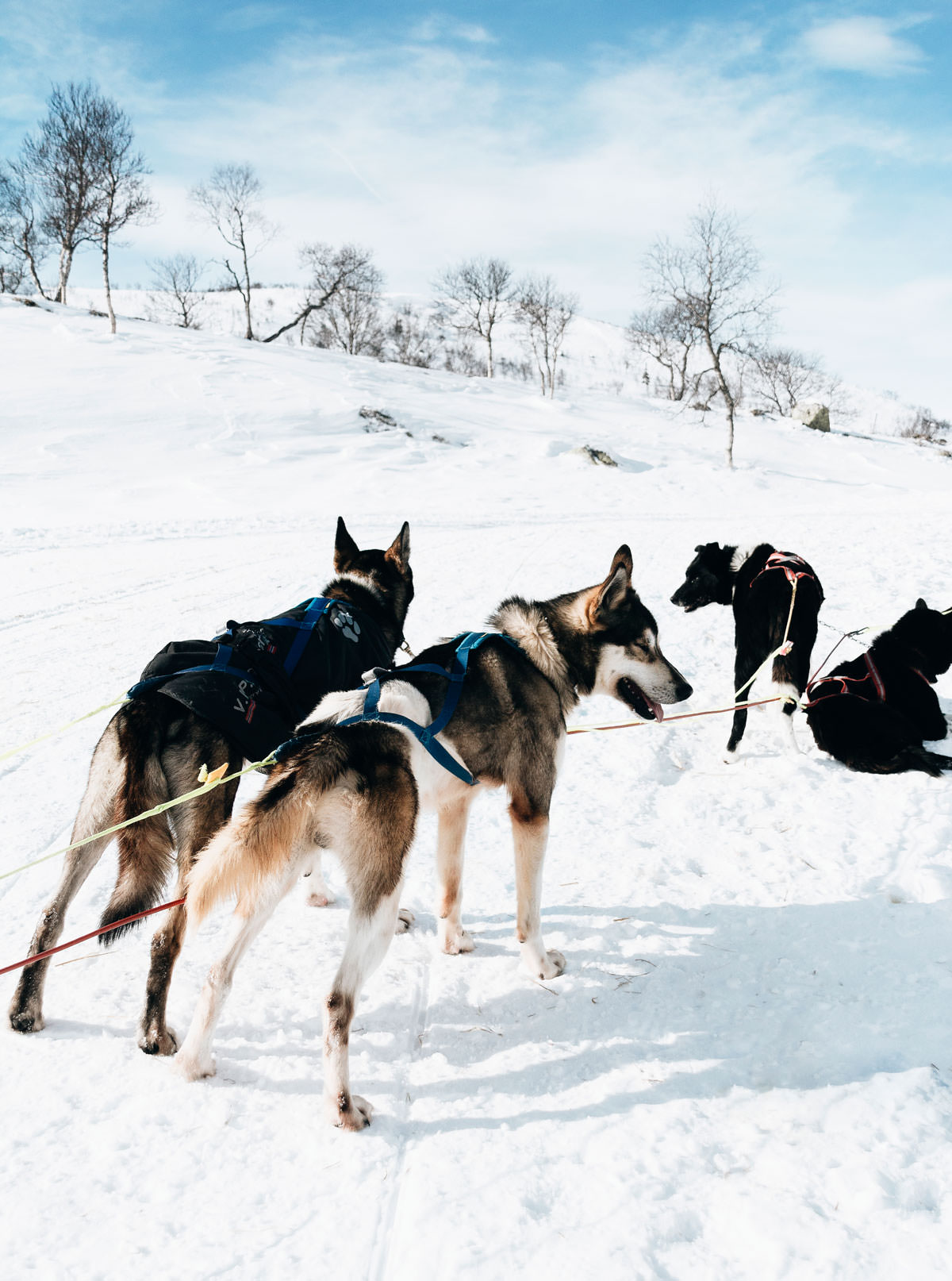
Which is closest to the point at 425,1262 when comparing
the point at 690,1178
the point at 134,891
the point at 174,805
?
the point at 690,1178

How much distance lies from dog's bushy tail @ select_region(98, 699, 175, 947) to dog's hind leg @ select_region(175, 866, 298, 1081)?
1.29 feet

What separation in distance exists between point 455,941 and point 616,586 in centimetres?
192

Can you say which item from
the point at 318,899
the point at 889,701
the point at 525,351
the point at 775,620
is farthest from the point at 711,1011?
the point at 525,351

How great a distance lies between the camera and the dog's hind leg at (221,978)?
2.48 metres

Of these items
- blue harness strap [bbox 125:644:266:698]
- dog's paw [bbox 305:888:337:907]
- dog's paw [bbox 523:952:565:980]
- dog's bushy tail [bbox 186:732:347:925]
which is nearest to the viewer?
dog's bushy tail [bbox 186:732:347:925]

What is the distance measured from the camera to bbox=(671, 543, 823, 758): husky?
545 cm

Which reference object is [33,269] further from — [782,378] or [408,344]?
[782,378]

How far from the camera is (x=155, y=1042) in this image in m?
2.71

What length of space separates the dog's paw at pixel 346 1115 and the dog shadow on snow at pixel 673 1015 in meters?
0.10

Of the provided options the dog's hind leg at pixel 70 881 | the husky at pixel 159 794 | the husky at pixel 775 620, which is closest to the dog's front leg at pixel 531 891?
the husky at pixel 159 794

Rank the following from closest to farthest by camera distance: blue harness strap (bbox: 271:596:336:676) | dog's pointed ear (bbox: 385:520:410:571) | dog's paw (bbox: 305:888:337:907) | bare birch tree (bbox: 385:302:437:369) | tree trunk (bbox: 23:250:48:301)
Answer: blue harness strap (bbox: 271:596:336:676)
dog's paw (bbox: 305:888:337:907)
dog's pointed ear (bbox: 385:520:410:571)
tree trunk (bbox: 23:250:48:301)
bare birch tree (bbox: 385:302:437:369)

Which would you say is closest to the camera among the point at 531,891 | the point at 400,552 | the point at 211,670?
the point at 211,670

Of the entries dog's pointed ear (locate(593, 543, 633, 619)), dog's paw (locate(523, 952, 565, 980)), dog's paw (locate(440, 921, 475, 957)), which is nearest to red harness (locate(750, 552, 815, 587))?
dog's pointed ear (locate(593, 543, 633, 619))

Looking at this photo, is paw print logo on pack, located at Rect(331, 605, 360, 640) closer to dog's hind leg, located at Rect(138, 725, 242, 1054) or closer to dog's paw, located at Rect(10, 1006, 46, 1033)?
dog's hind leg, located at Rect(138, 725, 242, 1054)
